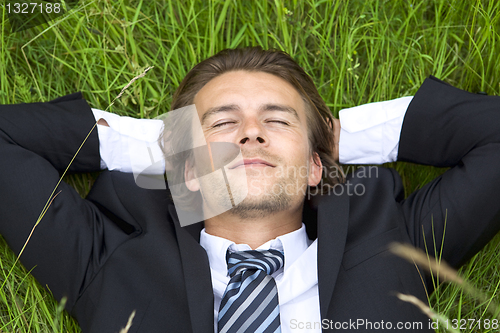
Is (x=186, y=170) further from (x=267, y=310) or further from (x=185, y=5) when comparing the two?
(x=185, y=5)

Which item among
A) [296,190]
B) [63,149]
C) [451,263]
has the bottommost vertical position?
[451,263]

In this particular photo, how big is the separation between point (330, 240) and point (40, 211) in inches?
59.8

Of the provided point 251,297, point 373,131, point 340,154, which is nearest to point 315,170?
point 340,154

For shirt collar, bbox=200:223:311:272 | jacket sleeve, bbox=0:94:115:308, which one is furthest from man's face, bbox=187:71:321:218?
jacket sleeve, bbox=0:94:115:308

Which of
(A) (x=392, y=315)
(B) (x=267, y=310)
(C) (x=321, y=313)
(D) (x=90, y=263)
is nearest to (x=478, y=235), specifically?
(A) (x=392, y=315)

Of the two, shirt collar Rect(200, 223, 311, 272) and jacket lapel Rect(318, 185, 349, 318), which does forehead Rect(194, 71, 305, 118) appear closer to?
jacket lapel Rect(318, 185, 349, 318)

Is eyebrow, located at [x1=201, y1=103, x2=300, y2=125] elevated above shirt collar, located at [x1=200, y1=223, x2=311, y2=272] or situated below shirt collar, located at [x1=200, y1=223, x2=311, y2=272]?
above

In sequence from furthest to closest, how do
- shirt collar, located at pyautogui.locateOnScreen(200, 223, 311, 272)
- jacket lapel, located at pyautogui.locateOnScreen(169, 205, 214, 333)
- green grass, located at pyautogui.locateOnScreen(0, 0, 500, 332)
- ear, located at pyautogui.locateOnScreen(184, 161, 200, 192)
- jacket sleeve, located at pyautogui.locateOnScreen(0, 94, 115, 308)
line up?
1. green grass, located at pyautogui.locateOnScreen(0, 0, 500, 332)
2. ear, located at pyautogui.locateOnScreen(184, 161, 200, 192)
3. shirt collar, located at pyautogui.locateOnScreen(200, 223, 311, 272)
4. jacket sleeve, located at pyautogui.locateOnScreen(0, 94, 115, 308)
5. jacket lapel, located at pyautogui.locateOnScreen(169, 205, 214, 333)

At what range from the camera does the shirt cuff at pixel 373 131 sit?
2613 mm

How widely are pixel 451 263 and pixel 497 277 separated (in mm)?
426

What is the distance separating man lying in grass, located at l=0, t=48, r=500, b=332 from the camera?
2162mm

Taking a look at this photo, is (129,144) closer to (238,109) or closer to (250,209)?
(238,109)

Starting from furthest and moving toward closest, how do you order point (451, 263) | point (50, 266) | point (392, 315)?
point (451, 263) → point (50, 266) → point (392, 315)

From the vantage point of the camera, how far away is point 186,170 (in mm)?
2709
